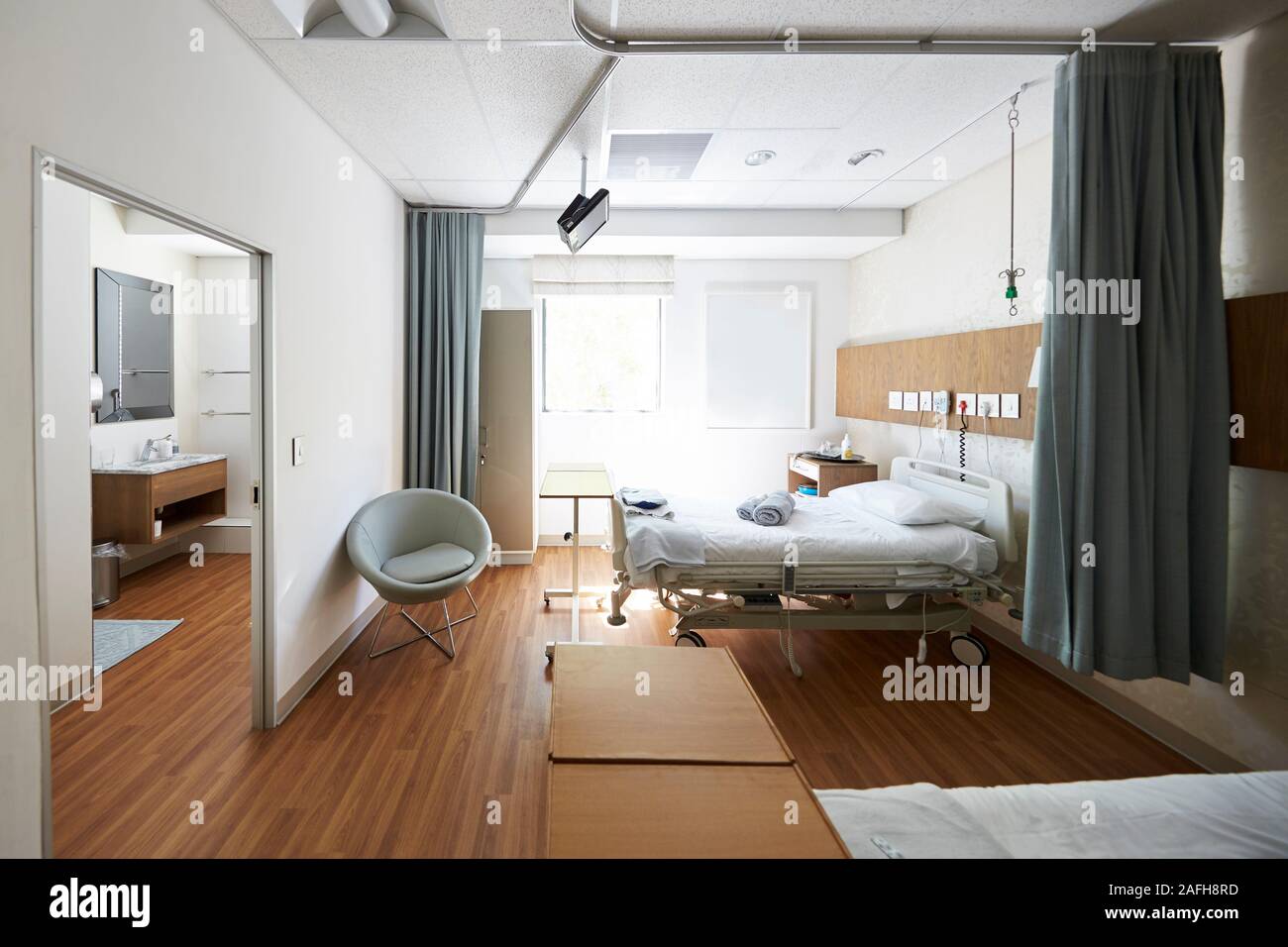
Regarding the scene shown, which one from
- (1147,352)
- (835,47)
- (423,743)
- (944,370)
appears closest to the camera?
(1147,352)

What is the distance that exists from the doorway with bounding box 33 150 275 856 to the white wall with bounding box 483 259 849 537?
8.91ft

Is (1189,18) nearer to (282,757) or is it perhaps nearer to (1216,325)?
(1216,325)

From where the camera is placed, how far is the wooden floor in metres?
2.14

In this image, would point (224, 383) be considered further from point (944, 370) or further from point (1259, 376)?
point (1259, 376)

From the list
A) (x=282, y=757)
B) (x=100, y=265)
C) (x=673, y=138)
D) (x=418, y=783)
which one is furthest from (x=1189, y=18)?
(x=100, y=265)

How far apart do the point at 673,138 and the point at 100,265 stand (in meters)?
4.11

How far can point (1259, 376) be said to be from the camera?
2.29 m

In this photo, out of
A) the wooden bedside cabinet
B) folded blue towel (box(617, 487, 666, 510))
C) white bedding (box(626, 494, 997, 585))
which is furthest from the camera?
the wooden bedside cabinet

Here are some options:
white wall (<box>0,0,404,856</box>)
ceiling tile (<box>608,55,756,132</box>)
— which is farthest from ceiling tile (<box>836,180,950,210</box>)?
white wall (<box>0,0,404,856</box>)

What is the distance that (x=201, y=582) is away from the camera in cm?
480

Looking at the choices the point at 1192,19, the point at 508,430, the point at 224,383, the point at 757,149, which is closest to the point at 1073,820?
the point at 1192,19

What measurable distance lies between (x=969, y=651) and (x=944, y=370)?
176cm

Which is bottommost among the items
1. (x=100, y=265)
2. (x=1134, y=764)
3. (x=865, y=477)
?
(x=1134, y=764)

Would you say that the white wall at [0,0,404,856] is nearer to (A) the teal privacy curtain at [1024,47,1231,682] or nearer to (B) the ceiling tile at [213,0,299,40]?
(B) the ceiling tile at [213,0,299,40]
